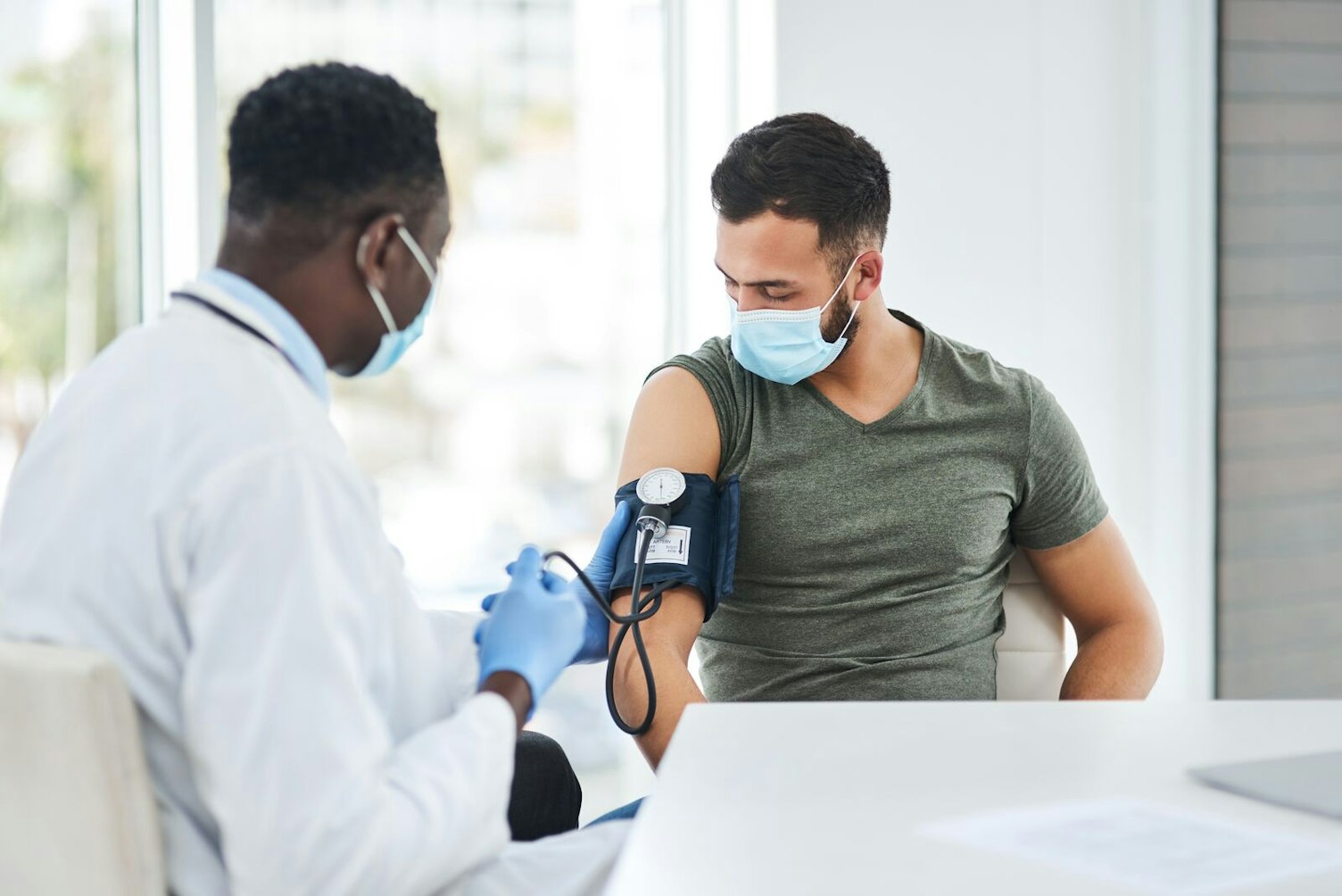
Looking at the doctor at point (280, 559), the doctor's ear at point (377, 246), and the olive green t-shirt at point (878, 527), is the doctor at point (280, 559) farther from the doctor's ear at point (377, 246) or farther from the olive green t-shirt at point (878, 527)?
the olive green t-shirt at point (878, 527)

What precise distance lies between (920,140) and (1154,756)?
1.82 m

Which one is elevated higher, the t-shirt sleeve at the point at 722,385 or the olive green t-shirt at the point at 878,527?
the t-shirt sleeve at the point at 722,385

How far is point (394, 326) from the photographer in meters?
1.02

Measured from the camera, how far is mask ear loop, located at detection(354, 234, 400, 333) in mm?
956

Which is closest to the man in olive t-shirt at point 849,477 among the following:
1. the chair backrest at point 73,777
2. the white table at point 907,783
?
the white table at point 907,783

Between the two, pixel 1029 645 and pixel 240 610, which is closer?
pixel 240 610

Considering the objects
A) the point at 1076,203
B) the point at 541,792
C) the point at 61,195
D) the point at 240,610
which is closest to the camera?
the point at 240,610

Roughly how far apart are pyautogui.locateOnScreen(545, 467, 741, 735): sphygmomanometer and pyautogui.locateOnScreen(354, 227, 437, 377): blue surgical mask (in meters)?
0.46

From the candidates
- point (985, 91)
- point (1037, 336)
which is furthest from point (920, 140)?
point (1037, 336)

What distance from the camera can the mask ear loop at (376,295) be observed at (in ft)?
3.14

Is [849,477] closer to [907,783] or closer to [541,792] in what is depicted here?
[541,792]

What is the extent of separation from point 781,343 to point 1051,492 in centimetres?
42

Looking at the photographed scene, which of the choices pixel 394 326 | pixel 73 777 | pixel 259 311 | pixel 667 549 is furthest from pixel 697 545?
pixel 73 777

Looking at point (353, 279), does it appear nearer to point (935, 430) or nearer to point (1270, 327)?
point (935, 430)
